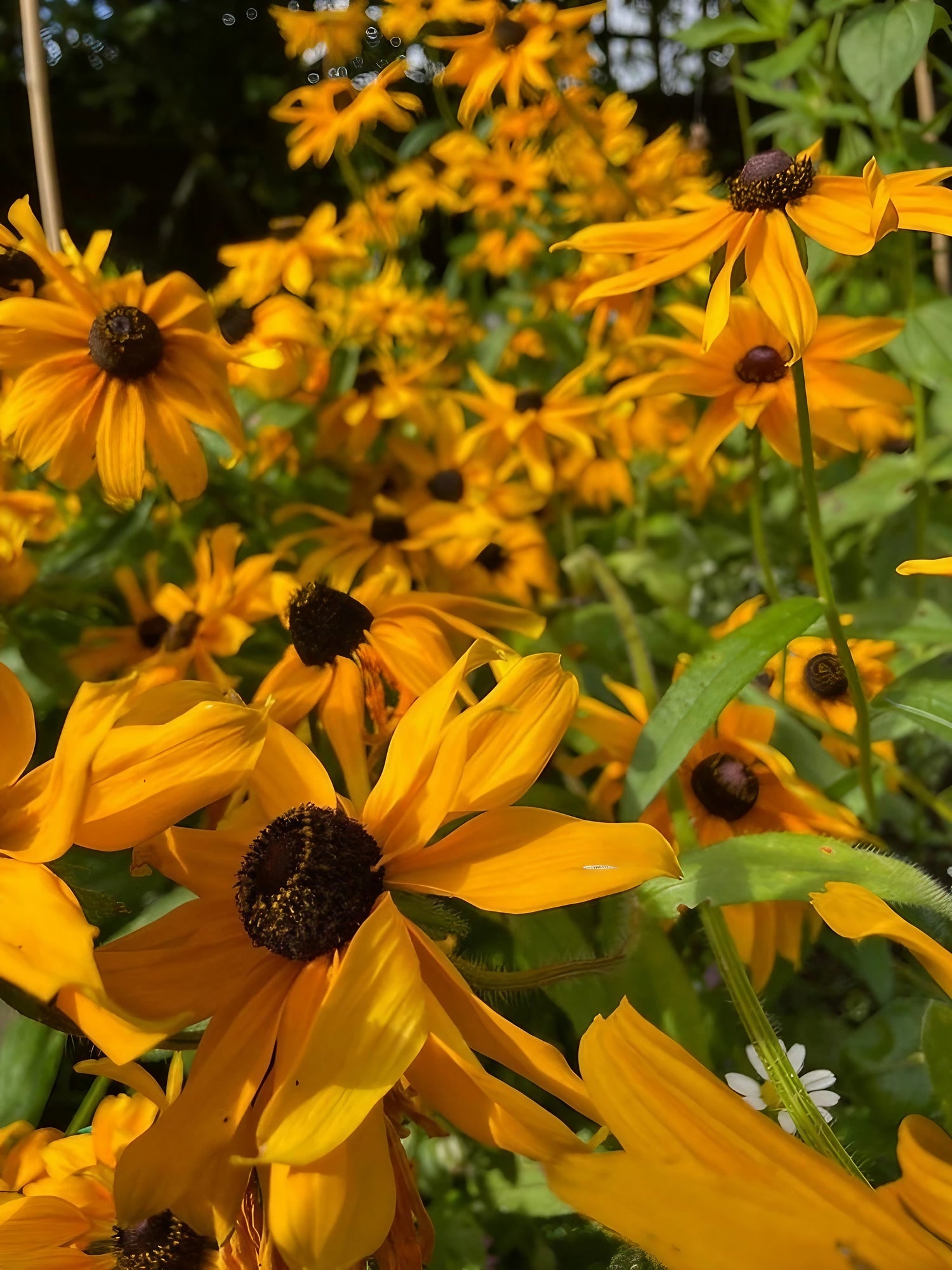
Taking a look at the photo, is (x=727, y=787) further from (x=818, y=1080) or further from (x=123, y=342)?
(x=123, y=342)

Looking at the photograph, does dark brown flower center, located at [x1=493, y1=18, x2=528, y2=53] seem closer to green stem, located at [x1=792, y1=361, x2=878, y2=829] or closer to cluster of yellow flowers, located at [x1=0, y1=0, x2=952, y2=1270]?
cluster of yellow flowers, located at [x1=0, y1=0, x2=952, y2=1270]

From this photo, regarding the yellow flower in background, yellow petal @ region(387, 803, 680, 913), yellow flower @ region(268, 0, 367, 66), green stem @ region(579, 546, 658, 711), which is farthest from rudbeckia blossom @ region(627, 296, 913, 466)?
yellow flower @ region(268, 0, 367, 66)

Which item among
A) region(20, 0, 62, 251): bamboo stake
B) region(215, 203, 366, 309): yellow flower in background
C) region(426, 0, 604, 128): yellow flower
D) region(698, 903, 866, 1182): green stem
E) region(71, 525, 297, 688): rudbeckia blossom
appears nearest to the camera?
region(698, 903, 866, 1182): green stem

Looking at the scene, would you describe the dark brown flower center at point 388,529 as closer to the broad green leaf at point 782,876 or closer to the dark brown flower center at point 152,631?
the dark brown flower center at point 152,631

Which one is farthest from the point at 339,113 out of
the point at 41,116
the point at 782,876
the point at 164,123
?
the point at 164,123

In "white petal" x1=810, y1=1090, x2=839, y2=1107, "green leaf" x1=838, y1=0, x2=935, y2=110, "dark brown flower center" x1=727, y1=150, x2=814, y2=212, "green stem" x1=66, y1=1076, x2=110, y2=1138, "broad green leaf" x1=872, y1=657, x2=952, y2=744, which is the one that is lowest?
"white petal" x1=810, y1=1090, x2=839, y2=1107

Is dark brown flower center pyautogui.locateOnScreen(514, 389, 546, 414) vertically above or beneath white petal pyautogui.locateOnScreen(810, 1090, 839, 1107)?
above
